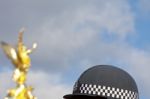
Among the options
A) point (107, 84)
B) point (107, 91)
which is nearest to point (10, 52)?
point (107, 91)

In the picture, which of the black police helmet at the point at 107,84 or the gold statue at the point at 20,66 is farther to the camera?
the black police helmet at the point at 107,84

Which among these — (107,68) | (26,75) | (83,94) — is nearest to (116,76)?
(107,68)

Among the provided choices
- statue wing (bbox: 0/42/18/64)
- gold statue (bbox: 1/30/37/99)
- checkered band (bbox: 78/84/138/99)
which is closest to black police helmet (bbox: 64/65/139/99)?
checkered band (bbox: 78/84/138/99)

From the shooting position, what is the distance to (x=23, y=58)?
235 inches

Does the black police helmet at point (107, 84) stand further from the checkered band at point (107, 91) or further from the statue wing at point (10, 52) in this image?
the statue wing at point (10, 52)

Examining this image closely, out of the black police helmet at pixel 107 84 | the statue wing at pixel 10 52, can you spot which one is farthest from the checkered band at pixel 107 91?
the statue wing at pixel 10 52

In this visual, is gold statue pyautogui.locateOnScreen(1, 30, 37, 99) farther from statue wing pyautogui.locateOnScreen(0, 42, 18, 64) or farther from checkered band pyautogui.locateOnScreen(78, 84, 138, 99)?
checkered band pyautogui.locateOnScreen(78, 84, 138, 99)

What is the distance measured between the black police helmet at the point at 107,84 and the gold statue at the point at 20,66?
28.5 feet

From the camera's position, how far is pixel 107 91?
15.2 m

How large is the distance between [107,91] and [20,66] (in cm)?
949

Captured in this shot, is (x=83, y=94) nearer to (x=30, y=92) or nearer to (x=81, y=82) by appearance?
(x=81, y=82)

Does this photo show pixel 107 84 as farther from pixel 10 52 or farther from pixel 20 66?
pixel 10 52

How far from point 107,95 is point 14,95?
9.48 m

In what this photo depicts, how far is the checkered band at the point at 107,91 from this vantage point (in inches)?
590
